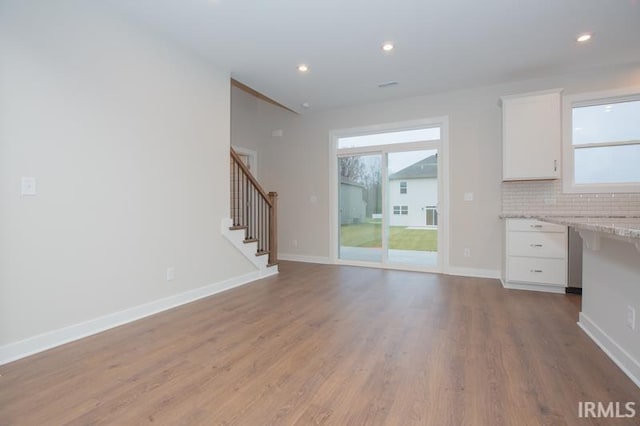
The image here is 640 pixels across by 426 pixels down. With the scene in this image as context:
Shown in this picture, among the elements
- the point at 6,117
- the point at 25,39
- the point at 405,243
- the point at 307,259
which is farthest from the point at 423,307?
the point at 25,39

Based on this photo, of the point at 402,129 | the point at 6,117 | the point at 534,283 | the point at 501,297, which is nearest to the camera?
the point at 6,117

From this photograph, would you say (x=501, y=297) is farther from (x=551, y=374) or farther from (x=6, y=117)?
(x=6, y=117)

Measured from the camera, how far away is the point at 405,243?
5078 mm

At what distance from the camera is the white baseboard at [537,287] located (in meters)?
3.66

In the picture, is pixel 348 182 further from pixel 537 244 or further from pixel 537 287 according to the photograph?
pixel 537 287

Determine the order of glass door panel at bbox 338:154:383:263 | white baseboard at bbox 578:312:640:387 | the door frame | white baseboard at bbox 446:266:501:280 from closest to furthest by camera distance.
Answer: white baseboard at bbox 578:312:640:387 → white baseboard at bbox 446:266:501:280 → the door frame → glass door panel at bbox 338:154:383:263

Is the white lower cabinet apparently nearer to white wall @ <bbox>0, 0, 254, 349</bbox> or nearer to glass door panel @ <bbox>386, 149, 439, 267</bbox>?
glass door panel @ <bbox>386, 149, 439, 267</bbox>

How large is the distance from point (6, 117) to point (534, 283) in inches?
208

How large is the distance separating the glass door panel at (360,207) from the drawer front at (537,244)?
1.97 meters

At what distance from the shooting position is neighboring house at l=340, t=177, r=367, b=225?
5383 millimetres

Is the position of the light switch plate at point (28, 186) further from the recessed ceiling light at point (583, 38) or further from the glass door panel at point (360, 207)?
the recessed ceiling light at point (583, 38)

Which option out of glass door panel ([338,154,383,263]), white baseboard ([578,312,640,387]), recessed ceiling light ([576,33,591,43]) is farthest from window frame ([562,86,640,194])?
glass door panel ([338,154,383,263])

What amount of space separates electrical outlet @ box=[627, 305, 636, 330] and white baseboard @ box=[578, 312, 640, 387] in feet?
0.60

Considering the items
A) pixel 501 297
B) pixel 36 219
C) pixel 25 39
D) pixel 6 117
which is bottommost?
pixel 501 297
